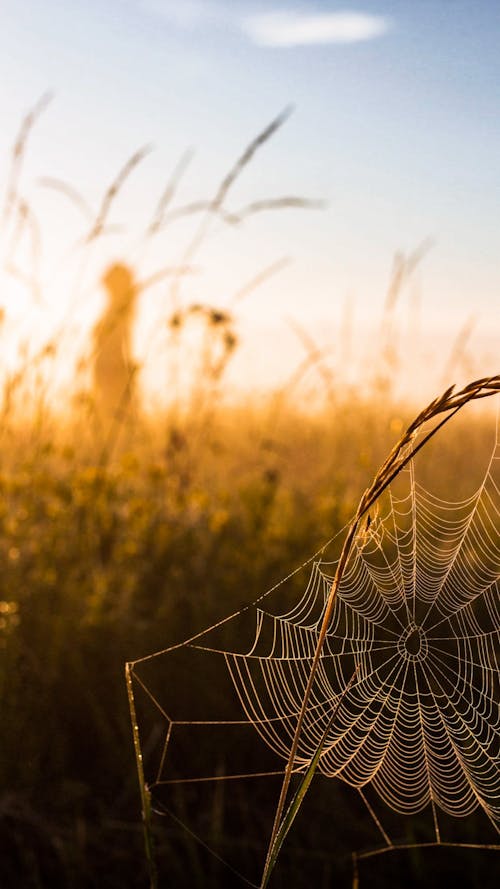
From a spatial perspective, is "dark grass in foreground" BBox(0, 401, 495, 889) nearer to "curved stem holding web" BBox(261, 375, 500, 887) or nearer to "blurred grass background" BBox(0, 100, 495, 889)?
"blurred grass background" BBox(0, 100, 495, 889)

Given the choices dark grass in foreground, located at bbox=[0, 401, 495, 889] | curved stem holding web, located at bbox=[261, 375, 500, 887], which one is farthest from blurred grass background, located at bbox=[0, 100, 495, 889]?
curved stem holding web, located at bbox=[261, 375, 500, 887]

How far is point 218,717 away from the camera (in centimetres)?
243

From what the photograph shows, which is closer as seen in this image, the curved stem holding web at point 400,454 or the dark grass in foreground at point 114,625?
the curved stem holding web at point 400,454

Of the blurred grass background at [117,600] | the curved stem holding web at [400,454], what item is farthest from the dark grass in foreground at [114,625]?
the curved stem holding web at [400,454]

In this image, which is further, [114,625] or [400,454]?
[114,625]

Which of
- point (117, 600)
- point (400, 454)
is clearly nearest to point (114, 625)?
point (117, 600)

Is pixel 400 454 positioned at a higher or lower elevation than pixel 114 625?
lower

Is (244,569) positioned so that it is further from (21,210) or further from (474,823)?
(21,210)

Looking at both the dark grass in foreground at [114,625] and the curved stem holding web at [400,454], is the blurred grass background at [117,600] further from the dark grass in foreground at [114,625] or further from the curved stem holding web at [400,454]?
the curved stem holding web at [400,454]

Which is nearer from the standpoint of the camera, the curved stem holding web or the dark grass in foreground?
the curved stem holding web

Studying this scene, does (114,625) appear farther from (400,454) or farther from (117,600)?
(400,454)

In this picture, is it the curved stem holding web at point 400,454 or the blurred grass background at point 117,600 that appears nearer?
the curved stem holding web at point 400,454

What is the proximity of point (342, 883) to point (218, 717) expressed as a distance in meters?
0.52

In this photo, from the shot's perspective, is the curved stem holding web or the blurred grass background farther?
the blurred grass background
